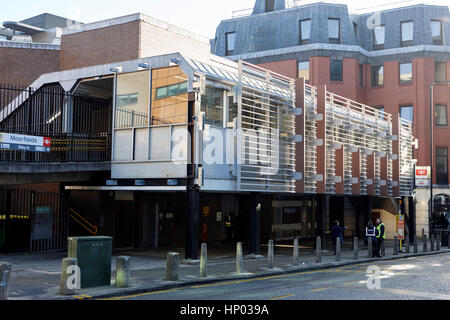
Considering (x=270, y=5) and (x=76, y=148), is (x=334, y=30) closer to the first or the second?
(x=270, y=5)

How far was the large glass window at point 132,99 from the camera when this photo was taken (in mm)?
19953

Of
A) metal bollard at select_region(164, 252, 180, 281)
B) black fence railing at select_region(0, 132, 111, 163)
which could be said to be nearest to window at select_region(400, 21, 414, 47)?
black fence railing at select_region(0, 132, 111, 163)

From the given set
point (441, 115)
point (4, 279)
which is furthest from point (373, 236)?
point (441, 115)

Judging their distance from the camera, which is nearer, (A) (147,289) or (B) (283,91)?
(A) (147,289)

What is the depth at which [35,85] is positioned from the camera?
75.6ft

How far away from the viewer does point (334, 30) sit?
46500mm

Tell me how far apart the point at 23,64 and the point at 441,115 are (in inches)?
1294

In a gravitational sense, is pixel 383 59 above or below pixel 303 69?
above

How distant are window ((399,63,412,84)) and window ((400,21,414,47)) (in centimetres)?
199

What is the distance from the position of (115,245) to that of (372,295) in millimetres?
15231

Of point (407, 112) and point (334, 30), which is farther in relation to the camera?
point (334, 30)

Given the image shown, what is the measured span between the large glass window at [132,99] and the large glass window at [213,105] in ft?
7.16
